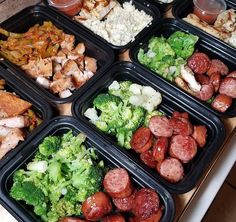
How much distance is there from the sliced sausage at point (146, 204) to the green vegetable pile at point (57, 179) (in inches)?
7.3

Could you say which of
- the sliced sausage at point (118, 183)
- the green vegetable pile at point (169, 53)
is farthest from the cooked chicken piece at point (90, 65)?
the sliced sausage at point (118, 183)

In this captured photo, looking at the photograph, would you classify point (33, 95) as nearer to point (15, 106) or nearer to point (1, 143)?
point (15, 106)

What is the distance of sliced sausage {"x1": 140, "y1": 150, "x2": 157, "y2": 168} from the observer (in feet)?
5.12

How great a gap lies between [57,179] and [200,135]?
710 millimetres

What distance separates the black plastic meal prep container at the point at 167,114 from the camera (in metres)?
1.45

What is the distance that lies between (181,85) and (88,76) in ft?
1.75

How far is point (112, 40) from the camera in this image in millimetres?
2080

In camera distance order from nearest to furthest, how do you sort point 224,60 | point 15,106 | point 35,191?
1. point 35,191
2. point 15,106
3. point 224,60

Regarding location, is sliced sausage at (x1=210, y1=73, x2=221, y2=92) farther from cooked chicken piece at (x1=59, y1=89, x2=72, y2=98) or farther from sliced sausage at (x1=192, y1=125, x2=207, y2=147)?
cooked chicken piece at (x1=59, y1=89, x2=72, y2=98)

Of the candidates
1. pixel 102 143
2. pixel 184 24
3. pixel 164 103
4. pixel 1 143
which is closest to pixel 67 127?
pixel 102 143

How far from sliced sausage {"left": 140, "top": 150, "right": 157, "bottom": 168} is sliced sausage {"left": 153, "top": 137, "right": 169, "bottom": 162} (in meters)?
0.02

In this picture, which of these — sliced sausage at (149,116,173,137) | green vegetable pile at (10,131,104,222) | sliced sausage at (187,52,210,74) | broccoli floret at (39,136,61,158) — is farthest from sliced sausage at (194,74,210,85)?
broccoli floret at (39,136,61,158)

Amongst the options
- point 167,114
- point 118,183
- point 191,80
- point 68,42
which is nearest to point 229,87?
point 191,80

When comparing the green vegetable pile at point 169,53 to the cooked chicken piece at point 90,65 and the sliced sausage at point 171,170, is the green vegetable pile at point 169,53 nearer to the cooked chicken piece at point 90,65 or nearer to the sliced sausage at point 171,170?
the cooked chicken piece at point 90,65
